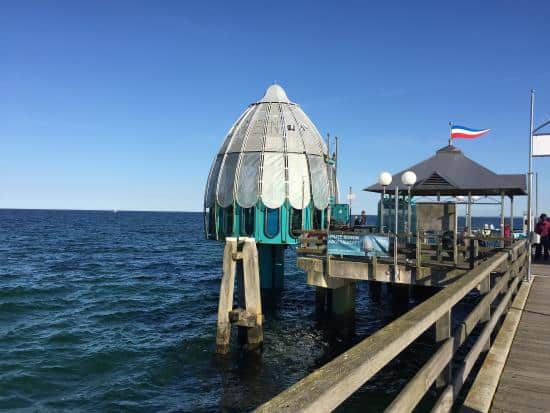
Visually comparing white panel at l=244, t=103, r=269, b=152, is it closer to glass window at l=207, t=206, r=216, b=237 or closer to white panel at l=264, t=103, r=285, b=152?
white panel at l=264, t=103, r=285, b=152

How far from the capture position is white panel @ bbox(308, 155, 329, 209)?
22.7 meters

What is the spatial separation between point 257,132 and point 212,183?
3.26m

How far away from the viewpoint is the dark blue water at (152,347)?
12.3 metres

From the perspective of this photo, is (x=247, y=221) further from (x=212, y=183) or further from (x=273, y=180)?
(x=212, y=183)

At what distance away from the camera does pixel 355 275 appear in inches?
584

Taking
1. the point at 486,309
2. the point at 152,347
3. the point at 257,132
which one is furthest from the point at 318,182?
the point at 486,309

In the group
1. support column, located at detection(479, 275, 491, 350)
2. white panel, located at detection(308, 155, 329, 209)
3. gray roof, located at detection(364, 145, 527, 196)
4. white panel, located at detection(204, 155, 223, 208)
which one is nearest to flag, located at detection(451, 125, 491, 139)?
gray roof, located at detection(364, 145, 527, 196)

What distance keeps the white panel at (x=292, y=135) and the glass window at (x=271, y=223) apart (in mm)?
3092

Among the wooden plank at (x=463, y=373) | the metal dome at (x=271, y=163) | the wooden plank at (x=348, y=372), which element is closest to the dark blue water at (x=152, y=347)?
the metal dome at (x=271, y=163)

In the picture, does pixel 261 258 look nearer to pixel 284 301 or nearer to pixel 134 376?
pixel 284 301

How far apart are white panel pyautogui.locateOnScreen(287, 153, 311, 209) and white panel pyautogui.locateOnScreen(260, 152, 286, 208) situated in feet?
1.17

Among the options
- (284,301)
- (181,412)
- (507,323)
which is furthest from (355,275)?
(284,301)

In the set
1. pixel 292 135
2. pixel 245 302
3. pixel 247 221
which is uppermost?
pixel 292 135

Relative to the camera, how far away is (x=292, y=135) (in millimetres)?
22875
